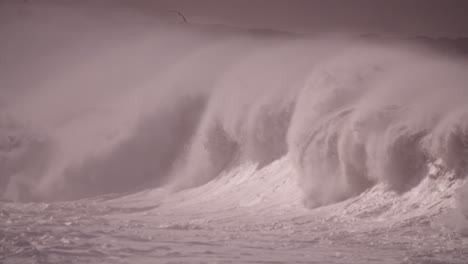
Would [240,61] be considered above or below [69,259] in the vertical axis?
above

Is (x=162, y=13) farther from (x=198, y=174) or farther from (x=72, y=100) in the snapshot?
(x=198, y=174)

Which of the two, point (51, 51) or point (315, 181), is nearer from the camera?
point (315, 181)

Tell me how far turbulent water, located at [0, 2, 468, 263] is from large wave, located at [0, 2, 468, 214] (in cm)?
3

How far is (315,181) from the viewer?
21.3 feet

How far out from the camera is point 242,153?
27.2 ft

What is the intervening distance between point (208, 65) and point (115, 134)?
9.28 ft

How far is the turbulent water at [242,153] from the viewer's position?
4.64 metres

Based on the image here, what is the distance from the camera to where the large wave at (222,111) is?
20.0ft

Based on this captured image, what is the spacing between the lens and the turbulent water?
464 centimetres

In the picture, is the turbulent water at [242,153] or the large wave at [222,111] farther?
the large wave at [222,111]

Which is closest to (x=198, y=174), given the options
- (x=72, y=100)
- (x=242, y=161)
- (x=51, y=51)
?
(x=242, y=161)

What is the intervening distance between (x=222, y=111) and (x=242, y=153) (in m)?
1.26

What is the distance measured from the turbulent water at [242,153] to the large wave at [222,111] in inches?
1.0

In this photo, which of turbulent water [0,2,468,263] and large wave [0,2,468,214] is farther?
large wave [0,2,468,214]
